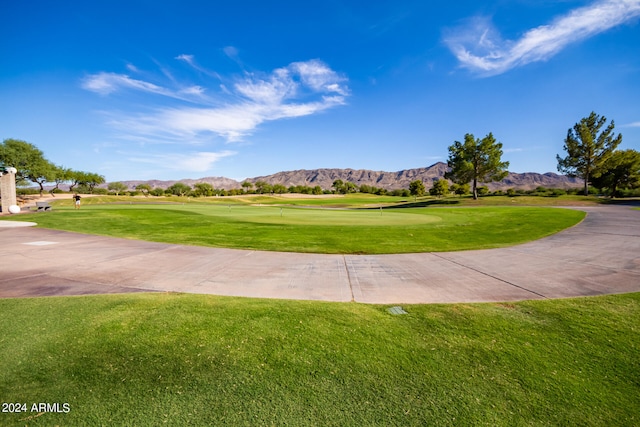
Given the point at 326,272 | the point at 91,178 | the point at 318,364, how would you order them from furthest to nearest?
the point at 91,178 → the point at 326,272 → the point at 318,364

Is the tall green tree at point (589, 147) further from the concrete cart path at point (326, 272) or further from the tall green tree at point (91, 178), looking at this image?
the tall green tree at point (91, 178)

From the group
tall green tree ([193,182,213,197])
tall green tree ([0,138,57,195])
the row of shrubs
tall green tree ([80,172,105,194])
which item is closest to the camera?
tall green tree ([0,138,57,195])

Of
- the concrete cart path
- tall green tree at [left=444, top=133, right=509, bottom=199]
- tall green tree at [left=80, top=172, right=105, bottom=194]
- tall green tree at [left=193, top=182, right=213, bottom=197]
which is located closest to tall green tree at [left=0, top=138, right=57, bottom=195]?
tall green tree at [left=80, top=172, right=105, bottom=194]

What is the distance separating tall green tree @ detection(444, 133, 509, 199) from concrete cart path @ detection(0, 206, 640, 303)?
45.7m

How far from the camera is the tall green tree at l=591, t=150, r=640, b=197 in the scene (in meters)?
50.7

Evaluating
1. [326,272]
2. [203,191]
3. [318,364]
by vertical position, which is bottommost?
[326,272]

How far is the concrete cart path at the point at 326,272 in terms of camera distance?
6.15 metres

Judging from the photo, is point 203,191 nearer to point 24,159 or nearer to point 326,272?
point 24,159

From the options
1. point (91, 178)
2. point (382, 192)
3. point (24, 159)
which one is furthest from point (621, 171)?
point (91, 178)

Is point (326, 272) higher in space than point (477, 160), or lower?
lower

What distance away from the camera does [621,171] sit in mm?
51781

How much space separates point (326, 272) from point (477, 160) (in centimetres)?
5570

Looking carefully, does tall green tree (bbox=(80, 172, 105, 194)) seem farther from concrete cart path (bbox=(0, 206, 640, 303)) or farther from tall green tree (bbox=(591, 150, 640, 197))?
tall green tree (bbox=(591, 150, 640, 197))

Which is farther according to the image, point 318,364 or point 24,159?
point 24,159
